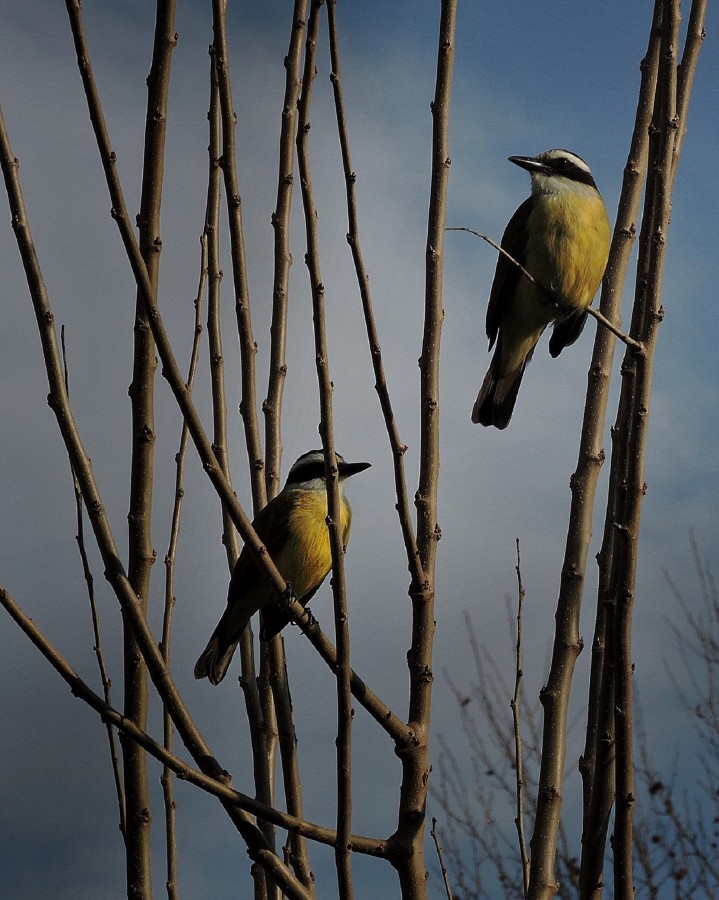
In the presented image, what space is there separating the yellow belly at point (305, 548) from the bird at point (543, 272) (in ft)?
2.86

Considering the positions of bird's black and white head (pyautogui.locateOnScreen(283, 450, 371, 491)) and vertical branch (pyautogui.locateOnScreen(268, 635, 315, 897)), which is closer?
vertical branch (pyautogui.locateOnScreen(268, 635, 315, 897))

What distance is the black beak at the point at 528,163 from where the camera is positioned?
4.41 metres

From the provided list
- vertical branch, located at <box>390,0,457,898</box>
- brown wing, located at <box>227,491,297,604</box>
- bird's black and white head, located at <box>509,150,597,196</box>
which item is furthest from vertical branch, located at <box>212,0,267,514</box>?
bird's black and white head, located at <box>509,150,597,196</box>

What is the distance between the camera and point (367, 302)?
1843 millimetres

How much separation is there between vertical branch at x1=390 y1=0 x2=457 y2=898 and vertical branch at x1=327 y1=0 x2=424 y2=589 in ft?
0.61

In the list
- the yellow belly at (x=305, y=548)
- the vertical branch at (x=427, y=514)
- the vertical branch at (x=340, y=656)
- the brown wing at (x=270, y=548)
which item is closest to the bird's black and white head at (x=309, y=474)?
the yellow belly at (x=305, y=548)

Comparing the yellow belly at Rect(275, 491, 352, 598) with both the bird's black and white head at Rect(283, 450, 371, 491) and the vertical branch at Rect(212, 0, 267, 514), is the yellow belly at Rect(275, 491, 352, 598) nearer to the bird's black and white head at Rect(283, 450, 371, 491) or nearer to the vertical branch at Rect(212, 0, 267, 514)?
the bird's black and white head at Rect(283, 450, 371, 491)

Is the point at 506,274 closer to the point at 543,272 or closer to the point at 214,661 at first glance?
the point at 543,272

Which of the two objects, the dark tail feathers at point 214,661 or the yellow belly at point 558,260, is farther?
the yellow belly at point 558,260

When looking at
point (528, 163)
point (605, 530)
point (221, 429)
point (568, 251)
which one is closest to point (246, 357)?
point (221, 429)

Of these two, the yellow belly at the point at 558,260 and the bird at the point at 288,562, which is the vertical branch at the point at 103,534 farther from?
the yellow belly at the point at 558,260

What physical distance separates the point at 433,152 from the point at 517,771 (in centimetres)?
142

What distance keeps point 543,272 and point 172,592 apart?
7.12ft

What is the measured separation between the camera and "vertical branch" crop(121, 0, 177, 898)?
6.31 ft
